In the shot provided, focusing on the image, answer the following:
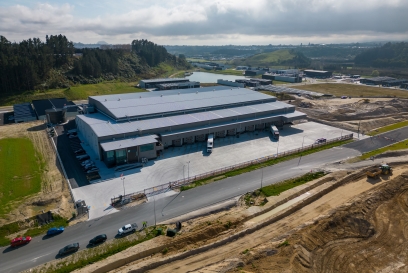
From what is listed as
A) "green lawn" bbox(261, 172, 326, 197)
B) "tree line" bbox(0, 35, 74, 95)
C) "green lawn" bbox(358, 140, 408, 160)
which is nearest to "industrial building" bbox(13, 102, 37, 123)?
"tree line" bbox(0, 35, 74, 95)

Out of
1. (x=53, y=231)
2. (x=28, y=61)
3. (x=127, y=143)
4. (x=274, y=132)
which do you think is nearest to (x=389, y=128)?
(x=274, y=132)

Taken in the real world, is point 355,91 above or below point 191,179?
above

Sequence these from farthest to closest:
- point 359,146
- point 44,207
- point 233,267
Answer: point 359,146 < point 44,207 < point 233,267

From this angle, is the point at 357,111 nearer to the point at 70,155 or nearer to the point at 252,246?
the point at 252,246

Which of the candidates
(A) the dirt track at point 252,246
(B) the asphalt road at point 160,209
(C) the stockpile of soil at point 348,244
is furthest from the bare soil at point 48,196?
(C) the stockpile of soil at point 348,244

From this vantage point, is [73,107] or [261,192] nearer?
[261,192]

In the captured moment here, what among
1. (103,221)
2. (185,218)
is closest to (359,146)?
(185,218)

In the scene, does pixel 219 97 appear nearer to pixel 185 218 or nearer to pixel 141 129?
pixel 141 129
